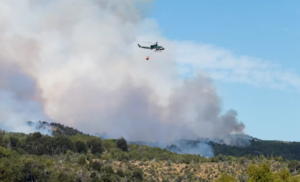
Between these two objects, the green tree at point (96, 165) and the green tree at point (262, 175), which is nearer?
the green tree at point (262, 175)

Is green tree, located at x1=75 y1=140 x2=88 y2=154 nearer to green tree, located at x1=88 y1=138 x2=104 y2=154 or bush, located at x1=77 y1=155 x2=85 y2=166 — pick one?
green tree, located at x1=88 y1=138 x2=104 y2=154

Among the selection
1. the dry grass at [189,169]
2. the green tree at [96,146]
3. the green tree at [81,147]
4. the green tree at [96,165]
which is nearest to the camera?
the dry grass at [189,169]

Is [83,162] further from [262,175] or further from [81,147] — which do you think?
[262,175]

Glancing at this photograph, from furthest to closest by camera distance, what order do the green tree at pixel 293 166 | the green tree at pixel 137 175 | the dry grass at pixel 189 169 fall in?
the green tree at pixel 293 166 → the dry grass at pixel 189 169 → the green tree at pixel 137 175

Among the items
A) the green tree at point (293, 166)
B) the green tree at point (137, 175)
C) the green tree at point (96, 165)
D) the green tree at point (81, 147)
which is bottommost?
the green tree at point (137, 175)

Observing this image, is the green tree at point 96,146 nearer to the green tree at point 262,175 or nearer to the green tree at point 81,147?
the green tree at point 81,147

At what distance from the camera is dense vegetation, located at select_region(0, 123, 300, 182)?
426 ft

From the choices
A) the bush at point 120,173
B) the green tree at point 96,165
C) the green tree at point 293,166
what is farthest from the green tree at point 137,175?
the green tree at point 293,166

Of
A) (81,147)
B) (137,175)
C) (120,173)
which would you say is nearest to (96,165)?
(120,173)

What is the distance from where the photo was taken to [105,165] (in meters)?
150

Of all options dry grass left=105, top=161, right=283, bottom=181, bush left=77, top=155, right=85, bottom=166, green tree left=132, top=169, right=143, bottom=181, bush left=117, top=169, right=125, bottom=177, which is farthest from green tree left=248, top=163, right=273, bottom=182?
bush left=77, top=155, right=85, bottom=166

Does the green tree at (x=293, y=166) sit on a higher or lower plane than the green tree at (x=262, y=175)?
higher

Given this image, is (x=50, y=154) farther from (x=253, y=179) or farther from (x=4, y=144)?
(x=253, y=179)

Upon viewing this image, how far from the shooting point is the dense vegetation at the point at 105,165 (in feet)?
426
